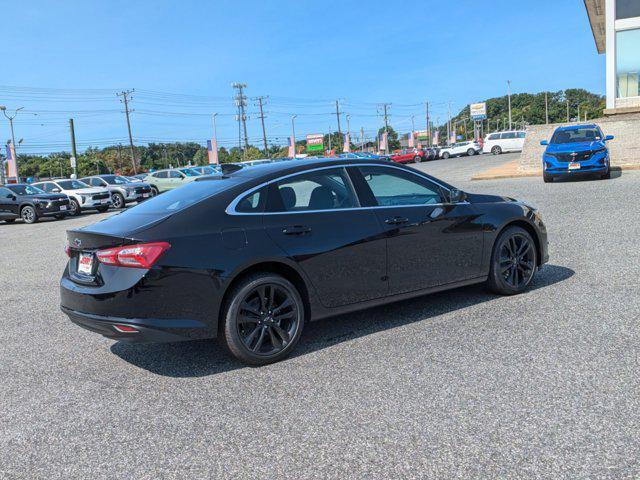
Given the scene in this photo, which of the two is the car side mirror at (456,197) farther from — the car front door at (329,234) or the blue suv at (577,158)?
the blue suv at (577,158)

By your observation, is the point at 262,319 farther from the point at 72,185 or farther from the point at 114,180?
the point at 114,180

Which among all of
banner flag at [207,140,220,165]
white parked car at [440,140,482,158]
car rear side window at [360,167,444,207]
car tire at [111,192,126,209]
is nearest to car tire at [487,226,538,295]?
car rear side window at [360,167,444,207]

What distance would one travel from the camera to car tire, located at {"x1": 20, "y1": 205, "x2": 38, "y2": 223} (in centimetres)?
2006

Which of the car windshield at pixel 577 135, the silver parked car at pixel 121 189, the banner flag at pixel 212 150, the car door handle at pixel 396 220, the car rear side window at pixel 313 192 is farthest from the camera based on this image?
the banner flag at pixel 212 150

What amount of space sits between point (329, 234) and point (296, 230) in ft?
0.98

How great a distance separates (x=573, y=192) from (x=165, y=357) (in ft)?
43.5

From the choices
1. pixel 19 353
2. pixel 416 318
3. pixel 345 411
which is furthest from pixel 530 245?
pixel 19 353

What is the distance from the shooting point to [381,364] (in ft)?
13.7

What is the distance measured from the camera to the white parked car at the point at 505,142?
4838 cm

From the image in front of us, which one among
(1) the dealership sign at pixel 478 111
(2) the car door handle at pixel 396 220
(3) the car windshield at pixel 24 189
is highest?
(1) the dealership sign at pixel 478 111

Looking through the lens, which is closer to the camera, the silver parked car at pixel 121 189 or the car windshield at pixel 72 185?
the car windshield at pixel 72 185

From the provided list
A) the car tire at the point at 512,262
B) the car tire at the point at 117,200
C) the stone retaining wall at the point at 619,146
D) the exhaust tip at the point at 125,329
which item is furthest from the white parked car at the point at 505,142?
the exhaust tip at the point at 125,329

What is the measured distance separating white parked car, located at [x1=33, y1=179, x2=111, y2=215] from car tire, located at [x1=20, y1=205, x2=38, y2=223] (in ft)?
5.05

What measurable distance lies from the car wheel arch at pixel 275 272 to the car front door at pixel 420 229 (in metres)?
0.82
